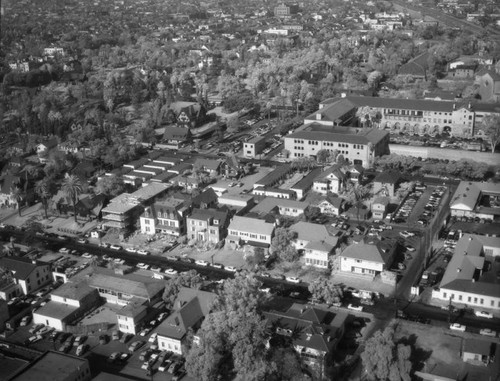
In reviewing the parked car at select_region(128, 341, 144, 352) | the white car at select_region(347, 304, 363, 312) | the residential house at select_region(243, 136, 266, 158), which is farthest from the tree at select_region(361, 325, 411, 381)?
the residential house at select_region(243, 136, 266, 158)

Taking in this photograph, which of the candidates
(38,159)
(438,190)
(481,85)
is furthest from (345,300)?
(481,85)

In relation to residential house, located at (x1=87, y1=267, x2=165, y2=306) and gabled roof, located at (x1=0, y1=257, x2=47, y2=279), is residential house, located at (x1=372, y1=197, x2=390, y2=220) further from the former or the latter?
gabled roof, located at (x1=0, y1=257, x2=47, y2=279)

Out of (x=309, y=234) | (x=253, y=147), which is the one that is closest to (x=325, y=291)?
(x=309, y=234)

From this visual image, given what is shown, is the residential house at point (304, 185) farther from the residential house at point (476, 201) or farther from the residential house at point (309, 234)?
the residential house at point (476, 201)

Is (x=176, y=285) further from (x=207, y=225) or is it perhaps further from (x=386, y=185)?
(x=386, y=185)

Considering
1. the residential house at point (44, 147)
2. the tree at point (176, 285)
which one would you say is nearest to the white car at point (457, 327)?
the tree at point (176, 285)

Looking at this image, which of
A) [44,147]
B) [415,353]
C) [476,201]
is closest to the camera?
[415,353]

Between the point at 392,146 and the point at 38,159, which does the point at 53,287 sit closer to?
the point at 38,159
